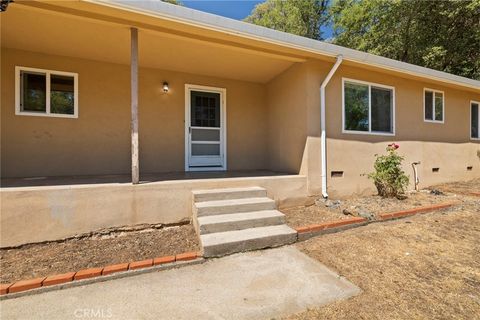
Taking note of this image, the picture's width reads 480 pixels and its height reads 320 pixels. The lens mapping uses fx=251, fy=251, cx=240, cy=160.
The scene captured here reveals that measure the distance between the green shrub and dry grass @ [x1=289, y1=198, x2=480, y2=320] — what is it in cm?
94

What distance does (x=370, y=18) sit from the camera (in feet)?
42.4

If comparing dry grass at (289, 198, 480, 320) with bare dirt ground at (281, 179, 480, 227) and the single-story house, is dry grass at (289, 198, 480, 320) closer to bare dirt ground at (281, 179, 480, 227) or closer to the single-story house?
bare dirt ground at (281, 179, 480, 227)

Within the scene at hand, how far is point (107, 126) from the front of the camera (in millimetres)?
5391

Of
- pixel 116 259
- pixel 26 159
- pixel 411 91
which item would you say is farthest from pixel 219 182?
pixel 411 91

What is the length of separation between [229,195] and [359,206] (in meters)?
2.58

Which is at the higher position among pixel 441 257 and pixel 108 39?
pixel 108 39

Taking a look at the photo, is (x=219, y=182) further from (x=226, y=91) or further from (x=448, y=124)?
(x=448, y=124)

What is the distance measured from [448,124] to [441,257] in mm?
5943

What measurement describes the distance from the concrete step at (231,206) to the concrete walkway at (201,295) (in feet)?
2.88

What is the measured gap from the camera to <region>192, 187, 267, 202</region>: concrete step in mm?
3855

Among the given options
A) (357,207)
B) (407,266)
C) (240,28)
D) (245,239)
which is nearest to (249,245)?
(245,239)

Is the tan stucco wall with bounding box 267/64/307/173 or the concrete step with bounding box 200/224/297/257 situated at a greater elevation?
the tan stucco wall with bounding box 267/64/307/173

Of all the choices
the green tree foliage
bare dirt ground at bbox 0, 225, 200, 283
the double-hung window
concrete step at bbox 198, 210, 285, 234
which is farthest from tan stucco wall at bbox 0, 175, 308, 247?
the green tree foliage

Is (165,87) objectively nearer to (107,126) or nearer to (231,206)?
(107,126)
